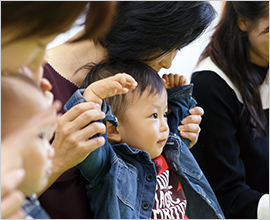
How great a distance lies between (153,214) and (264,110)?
0.80m

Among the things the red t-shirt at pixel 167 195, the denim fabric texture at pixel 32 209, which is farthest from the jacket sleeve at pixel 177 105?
the denim fabric texture at pixel 32 209

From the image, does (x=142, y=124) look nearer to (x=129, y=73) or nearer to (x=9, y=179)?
(x=129, y=73)

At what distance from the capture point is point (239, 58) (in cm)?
129

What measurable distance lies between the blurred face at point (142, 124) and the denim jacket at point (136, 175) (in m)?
0.04

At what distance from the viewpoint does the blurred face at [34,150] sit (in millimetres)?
290

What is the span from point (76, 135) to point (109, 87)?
114 mm

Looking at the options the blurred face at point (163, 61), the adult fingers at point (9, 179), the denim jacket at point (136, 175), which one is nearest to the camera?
the adult fingers at point (9, 179)

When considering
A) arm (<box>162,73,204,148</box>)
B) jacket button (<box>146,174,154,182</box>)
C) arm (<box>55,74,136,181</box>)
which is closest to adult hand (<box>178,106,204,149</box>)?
arm (<box>162,73,204,148</box>)

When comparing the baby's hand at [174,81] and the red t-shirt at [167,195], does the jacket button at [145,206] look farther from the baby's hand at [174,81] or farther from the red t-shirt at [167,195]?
the baby's hand at [174,81]

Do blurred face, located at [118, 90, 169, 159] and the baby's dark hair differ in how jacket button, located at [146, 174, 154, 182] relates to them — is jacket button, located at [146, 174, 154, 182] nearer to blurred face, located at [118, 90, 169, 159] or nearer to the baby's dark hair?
blurred face, located at [118, 90, 169, 159]

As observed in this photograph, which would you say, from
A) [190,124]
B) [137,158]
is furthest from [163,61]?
[137,158]

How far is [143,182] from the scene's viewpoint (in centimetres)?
79

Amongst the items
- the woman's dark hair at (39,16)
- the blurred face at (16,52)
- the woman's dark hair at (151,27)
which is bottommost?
the woman's dark hair at (151,27)

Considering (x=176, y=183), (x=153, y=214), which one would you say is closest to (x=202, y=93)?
(x=176, y=183)
